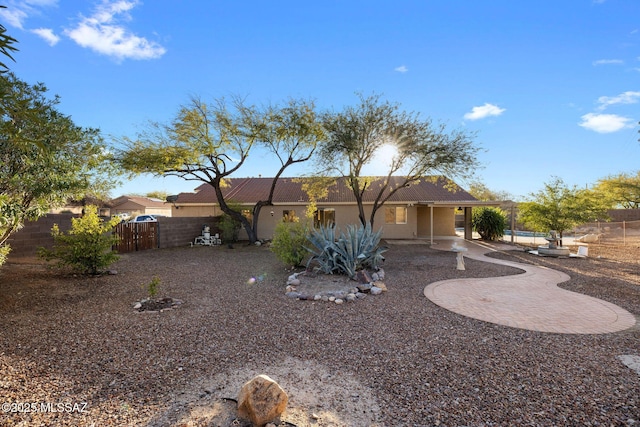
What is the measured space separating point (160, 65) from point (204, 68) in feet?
4.58

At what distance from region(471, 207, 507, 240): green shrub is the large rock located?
66.6 feet

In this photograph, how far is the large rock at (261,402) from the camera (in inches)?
93.8

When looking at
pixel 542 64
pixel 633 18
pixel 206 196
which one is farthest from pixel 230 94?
pixel 633 18

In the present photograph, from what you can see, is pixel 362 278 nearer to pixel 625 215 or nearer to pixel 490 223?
pixel 490 223

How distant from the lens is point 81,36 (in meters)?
Result: 7.37

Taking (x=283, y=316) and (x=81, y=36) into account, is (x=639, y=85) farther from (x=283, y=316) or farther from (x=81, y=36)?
(x=81, y=36)

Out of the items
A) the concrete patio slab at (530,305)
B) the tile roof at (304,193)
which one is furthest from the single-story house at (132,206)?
the concrete patio slab at (530,305)

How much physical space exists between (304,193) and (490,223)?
12385 millimetres

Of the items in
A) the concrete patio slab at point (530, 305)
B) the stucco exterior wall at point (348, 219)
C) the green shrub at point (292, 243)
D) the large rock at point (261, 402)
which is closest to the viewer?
the large rock at point (261, 402)

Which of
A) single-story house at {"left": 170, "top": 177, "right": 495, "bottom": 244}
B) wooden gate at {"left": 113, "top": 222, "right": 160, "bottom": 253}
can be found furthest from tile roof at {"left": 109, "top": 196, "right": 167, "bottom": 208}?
wooden gate at {"left": 113, "top": 222, "right": 160, "bottom": 253}

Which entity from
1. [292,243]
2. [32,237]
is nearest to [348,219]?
[292,243]

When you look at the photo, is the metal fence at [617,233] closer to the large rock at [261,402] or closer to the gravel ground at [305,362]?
the gravel ground at [305,362]

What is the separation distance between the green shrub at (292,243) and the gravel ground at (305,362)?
2613 mm

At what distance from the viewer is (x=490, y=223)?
19344 millimetres
